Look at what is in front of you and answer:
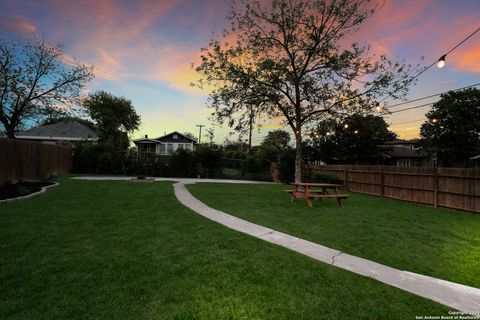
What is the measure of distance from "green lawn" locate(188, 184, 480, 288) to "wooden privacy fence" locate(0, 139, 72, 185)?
947 centimetres

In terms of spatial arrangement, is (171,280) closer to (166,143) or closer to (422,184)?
(422,184)

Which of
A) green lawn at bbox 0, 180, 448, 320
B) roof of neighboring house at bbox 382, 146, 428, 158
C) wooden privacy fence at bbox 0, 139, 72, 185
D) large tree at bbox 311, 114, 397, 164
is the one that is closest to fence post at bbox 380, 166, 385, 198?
green lawn at bbox 0, 180, 448, 320

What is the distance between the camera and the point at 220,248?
445 centimetres

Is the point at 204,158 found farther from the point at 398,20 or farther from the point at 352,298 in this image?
the point at 352,298

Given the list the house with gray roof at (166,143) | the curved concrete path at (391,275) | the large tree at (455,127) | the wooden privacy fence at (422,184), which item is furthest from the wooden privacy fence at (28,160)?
the large tree at (455,127)

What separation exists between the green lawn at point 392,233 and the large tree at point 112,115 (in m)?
39.3

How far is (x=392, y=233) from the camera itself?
592 centimetres

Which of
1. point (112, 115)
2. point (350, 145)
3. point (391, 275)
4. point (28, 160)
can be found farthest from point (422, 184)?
point (112, 115)

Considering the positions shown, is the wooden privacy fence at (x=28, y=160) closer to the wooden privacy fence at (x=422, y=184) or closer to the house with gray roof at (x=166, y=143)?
the wooden privacy fence at (x=422, y=184)

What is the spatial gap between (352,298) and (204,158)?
2106 cm

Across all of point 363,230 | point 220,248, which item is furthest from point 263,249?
point 363,230

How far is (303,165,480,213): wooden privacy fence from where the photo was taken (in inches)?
373

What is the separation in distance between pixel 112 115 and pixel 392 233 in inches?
1845

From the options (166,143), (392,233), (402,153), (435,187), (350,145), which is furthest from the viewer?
(166,143)
